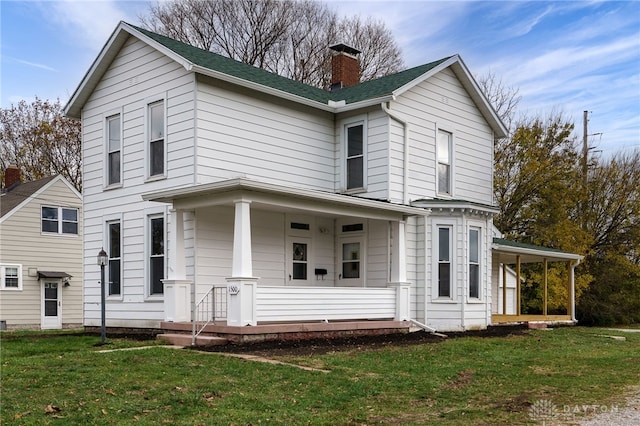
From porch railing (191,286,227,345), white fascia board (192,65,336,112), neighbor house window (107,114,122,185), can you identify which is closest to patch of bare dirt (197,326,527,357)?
porch railing (191,286,227,345)

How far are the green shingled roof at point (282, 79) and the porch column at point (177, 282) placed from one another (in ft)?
11.8

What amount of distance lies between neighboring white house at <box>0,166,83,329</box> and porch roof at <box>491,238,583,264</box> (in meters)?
18.2

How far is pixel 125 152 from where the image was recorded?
1636cm

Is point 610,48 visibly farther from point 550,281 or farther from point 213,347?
point 213,347

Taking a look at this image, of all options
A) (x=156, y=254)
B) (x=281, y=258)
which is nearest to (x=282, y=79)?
(x=281, y=258)

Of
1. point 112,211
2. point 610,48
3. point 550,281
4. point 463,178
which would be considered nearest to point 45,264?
point 112,211

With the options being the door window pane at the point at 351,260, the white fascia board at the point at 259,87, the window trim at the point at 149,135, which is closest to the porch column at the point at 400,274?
the door window pane at the point at 351,260

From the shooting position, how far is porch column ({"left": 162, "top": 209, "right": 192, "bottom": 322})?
14.2 m

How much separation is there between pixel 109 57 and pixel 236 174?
15.6 feet

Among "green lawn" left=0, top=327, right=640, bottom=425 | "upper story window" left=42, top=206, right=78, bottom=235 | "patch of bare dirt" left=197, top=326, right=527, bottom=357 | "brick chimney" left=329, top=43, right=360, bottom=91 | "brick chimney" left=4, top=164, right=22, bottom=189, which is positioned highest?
"brick chimney" left=329, top=43, right=360, bottom=91

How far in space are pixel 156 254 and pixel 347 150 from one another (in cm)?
563

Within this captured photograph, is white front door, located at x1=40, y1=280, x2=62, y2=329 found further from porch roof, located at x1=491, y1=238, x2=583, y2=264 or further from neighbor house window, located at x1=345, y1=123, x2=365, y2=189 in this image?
porch roof, located at x1=491, y1=238, x2=583, y2=264

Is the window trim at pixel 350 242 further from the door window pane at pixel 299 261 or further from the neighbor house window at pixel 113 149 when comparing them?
the neighbor house window at pixel 113 149

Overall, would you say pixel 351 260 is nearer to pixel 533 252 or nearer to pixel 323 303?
pixel 323 303
